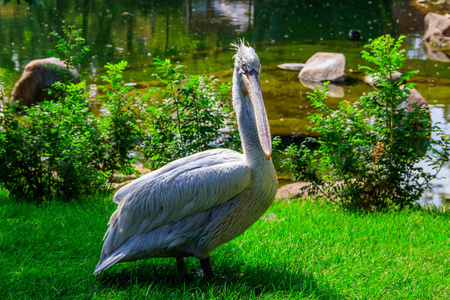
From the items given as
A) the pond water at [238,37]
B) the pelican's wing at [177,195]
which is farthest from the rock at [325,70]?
the pelican's wing at [177,195]

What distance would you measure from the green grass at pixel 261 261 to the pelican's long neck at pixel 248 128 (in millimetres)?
866

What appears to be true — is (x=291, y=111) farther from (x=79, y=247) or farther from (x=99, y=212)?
(x=79, y=247)

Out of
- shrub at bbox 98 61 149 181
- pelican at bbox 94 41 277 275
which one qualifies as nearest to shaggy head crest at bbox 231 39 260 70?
pelican at bbox 94 41 277 275

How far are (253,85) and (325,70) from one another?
9.60 metres

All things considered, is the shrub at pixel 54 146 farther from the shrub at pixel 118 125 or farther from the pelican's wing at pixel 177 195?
the pelican's wing at pixel 177 195

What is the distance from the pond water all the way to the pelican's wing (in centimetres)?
446

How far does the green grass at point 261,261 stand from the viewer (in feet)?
10.6

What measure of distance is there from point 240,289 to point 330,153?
2.41 metres

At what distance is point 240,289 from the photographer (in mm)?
3232

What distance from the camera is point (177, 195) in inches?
126

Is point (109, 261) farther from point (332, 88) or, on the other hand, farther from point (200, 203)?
point (332, 88)

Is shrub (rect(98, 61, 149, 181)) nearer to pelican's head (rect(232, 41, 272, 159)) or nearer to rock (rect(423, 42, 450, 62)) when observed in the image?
pelican's head (rect(232, 41, 272, 159))

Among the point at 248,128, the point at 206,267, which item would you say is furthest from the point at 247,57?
the point at 206,267

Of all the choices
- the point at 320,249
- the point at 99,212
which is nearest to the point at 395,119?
the point at 320,249
